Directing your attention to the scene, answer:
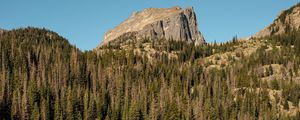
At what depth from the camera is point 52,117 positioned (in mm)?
176000

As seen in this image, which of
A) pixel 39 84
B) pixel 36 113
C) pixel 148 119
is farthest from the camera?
pixel 39 84

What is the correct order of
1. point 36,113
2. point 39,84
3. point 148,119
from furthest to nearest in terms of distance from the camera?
1. point 39,84
2. point 148,119
3. point 36,113

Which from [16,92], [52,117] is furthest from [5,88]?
[52,117]

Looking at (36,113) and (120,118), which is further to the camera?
(120,118)

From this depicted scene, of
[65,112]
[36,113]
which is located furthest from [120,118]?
[36,113]

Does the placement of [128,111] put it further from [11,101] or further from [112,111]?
[11,101]

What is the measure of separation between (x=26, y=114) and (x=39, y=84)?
33.2 m

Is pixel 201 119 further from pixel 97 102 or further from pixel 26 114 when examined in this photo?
pixel 26 114

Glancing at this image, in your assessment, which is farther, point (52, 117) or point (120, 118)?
point (120, 118)

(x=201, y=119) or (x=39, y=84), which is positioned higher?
(x=39, y=84)

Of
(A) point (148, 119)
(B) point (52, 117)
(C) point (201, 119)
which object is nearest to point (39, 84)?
(B) point (52, 117)

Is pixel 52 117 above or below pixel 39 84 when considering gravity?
below

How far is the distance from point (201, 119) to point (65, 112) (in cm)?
5052

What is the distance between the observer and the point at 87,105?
188875 mm
